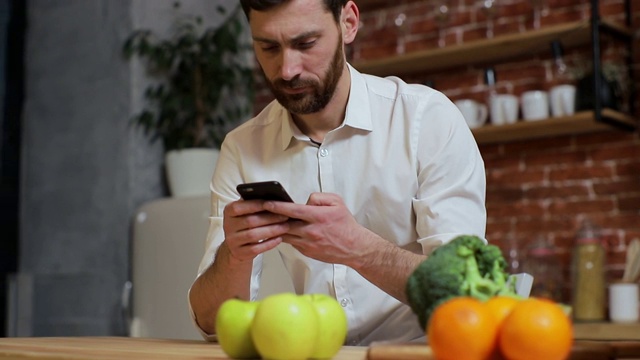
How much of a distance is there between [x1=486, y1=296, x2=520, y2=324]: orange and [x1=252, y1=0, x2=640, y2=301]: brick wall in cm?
242

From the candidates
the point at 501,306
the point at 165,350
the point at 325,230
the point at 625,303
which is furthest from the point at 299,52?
the point at 625,303

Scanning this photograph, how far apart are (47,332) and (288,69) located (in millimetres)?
2677

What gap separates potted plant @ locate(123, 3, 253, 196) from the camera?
3.87 m

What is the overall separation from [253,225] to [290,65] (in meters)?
0.44

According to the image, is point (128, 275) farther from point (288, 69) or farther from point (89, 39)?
point (288, 69)

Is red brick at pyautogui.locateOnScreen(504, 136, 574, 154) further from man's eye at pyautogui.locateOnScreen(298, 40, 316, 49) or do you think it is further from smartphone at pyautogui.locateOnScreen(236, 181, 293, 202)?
smartphone at pyautogui.locateOnScreen(236, 181, 293, 202)

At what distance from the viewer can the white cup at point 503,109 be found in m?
3.37

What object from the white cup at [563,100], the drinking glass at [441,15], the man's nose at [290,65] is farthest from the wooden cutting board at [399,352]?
the drinking glass at [441,15]

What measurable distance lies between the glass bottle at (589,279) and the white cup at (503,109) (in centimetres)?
53

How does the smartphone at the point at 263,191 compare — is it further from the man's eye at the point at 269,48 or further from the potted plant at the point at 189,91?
the potted plant at the point at 189,91

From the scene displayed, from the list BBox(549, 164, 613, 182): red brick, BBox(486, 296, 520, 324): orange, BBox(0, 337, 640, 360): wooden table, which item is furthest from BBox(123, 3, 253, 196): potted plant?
BBox(486, 296, 520, 324): orange

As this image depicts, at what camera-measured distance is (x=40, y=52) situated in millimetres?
4211

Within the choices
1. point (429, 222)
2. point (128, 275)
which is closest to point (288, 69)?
point (429, 222)

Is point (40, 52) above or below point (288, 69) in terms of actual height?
above
